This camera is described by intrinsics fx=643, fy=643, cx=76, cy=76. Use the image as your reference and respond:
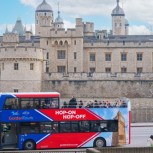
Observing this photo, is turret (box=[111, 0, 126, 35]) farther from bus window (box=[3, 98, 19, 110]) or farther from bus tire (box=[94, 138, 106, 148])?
bus window (box=[3, 98, 19, 110])

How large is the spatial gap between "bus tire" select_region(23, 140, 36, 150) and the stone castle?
29.5m

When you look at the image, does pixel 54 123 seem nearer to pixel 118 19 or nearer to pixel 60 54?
pixel 60 54

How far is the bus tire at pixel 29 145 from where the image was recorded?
35.8m

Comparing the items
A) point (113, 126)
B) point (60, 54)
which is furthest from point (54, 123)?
point (60, 54)

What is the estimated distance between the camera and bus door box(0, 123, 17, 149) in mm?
35406

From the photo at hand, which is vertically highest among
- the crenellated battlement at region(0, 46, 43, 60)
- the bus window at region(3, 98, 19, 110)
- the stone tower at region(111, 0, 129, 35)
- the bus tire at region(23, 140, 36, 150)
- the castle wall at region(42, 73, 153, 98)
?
the stone tower at region(111, 0, 129, 35)

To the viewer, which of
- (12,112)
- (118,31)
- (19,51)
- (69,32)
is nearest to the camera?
(12,112)

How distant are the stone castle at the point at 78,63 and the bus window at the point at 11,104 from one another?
98.1 ft

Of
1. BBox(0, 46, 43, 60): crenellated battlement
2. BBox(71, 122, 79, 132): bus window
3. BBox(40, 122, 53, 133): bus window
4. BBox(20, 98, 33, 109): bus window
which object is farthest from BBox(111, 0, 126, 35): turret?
BBox(20, 98, 33, 109): bus window

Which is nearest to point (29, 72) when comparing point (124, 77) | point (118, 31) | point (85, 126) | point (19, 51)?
point (19, 51)

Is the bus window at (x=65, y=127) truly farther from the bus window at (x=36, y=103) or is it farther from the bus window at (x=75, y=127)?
the bus window at (x=36, y=103)

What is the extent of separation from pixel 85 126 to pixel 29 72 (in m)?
29.8

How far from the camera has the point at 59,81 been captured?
68.3m

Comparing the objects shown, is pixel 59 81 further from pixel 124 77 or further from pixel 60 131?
pixel 60 131
